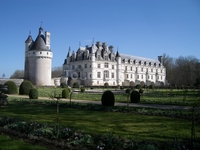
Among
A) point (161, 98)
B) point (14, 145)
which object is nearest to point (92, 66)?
point (161, 98)

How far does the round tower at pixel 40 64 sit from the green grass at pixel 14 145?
34719mm

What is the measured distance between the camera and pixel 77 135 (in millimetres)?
4906

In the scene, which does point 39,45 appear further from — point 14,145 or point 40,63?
point 14,145

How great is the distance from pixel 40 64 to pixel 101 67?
1534cm

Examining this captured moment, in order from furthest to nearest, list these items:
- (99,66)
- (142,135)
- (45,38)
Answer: (99,66) → (45,38) → (142,135)

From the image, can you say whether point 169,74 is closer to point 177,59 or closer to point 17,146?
point 177,59

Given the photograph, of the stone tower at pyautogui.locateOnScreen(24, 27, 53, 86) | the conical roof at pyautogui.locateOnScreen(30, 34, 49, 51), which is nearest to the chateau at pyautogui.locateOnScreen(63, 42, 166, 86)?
the stone tower at pyautogui.locateOnScreen(24, 27, 53, 86)

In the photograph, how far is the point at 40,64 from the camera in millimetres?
38906

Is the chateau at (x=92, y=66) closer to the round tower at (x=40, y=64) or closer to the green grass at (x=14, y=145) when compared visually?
the round tower at (x=40, y=64)

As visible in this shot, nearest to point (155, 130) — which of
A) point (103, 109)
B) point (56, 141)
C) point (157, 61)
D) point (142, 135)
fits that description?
point (142, 135)

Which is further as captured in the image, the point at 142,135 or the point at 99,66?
the point at 99,66

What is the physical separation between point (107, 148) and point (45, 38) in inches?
1592

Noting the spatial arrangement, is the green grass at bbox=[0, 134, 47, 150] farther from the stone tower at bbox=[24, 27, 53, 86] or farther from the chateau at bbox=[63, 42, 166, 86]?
the chateau at bbox=[63, 42, 166, 86]

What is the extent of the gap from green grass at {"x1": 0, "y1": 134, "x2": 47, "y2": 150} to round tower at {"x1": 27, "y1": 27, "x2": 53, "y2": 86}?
3472 cm
